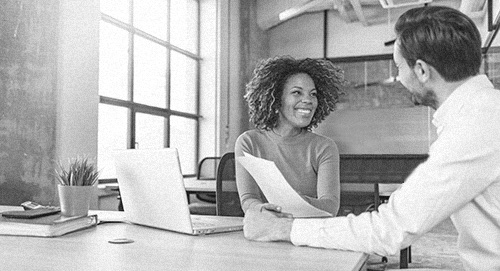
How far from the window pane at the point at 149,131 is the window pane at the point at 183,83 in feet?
1.49

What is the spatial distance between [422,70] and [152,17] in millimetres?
4897

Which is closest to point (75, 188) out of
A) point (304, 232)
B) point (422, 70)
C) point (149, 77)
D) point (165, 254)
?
point (165, 254)

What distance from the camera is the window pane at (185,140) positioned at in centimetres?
604

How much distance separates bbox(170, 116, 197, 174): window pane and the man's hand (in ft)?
15.7

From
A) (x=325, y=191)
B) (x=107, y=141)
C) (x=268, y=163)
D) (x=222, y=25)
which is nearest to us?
(x=268, y=163)

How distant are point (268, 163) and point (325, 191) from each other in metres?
0.67

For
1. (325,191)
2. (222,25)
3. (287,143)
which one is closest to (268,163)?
(325,191)

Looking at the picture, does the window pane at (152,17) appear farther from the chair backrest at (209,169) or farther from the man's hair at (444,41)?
the man's hair at (444,41)

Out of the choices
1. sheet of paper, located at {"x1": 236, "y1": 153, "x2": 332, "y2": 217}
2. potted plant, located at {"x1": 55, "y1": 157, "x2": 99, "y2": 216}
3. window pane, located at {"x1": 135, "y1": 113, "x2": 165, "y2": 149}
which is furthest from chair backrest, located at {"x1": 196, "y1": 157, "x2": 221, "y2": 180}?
sheet of paper, located at {"x1": 236, "y1": 153, "x2": 332, "y2": 217}

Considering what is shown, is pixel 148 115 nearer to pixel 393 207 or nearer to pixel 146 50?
pixel 146 50

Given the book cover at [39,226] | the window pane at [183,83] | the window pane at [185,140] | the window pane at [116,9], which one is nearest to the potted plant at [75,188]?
the book cover at [39,226]

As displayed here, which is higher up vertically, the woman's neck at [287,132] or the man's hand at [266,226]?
the woman's neck at [287,132]

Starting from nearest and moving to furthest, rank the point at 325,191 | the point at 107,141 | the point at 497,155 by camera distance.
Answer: the point at 497,155 < the point at 325,191 < the point at 107,141

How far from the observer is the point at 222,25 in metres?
6.67
